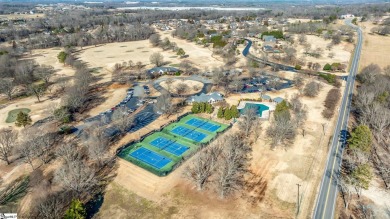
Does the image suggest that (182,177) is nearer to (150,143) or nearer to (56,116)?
(150,143)

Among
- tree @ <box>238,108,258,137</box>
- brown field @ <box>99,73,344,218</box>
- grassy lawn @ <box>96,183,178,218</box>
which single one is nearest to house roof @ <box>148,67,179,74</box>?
tree @ <box>238,108,258,137</box>

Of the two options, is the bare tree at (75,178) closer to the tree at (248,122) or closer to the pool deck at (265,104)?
the tree at (248,122)

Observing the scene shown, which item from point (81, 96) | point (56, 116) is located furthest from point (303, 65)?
point (56, 116)

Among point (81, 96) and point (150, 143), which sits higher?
point (81, 96)

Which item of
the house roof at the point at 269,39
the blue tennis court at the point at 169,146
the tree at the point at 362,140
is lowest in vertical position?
the blue tennis court at the point at 169,146

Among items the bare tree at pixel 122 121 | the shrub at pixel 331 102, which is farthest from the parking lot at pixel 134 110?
the shrub at pixel 331 102

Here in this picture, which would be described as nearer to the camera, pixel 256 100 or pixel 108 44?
pixel 256 100
